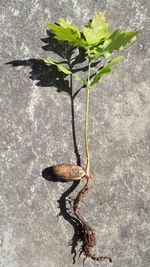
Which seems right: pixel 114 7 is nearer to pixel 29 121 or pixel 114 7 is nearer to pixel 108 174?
pixel 29 121

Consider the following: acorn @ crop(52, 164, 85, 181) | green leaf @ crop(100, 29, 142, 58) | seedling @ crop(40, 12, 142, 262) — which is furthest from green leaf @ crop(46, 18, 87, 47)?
acorn @ crop(52, 164, 85, 181)

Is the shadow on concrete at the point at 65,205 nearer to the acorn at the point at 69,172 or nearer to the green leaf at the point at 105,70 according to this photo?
the acorn at the point at 69,172

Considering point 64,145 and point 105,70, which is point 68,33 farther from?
point 64,145

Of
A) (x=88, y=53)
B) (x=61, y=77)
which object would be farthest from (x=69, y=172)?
(x=88, y=53)

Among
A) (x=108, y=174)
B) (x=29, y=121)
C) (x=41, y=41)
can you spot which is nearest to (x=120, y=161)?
(x=108, y=174)

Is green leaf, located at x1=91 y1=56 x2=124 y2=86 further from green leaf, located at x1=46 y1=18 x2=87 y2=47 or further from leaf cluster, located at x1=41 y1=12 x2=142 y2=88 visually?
green leaf, located at x1=46 y1=18 x2=87 y2=47

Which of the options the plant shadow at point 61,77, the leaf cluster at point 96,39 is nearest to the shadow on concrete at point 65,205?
the plant shadow at point 61,77
